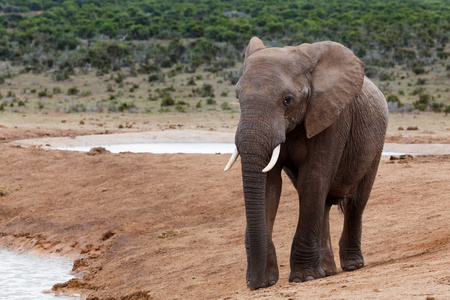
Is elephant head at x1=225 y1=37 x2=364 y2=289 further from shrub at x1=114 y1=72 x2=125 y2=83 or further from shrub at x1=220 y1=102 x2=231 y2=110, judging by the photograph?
shrub at x1=114 y1=72 x2=125 y2=83

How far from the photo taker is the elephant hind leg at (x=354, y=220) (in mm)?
6785

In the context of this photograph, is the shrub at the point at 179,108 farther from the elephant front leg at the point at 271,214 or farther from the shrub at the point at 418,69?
the elephant front leg at the point at 271,214

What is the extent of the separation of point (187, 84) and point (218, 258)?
2493 cm

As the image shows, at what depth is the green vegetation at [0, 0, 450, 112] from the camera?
2969 cm

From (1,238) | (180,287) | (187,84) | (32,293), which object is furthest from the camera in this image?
(187,84)

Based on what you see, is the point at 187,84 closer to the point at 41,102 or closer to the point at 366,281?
the point at 41,102

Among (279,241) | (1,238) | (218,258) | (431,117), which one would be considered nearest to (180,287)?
(218,258)

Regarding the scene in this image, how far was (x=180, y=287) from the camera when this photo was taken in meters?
7.04

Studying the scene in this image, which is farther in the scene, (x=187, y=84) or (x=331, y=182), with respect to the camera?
(x=187, y=84)

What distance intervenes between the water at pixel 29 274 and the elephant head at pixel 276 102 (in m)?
3.16

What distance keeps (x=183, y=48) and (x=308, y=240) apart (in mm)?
36460

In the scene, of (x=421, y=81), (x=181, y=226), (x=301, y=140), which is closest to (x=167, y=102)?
(x=421, y=81)

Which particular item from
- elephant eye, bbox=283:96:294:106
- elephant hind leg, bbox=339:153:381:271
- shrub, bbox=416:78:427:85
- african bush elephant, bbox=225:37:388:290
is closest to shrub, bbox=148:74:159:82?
shrub, bbox=416:78:427:85

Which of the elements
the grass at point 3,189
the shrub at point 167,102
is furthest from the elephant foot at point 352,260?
the shrub at point 167,102
